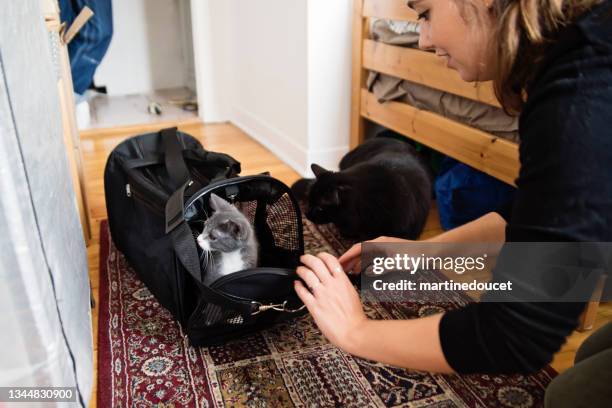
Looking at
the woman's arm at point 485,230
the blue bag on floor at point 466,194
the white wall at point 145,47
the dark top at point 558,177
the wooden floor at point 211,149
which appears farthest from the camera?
the white wall at point 145,47

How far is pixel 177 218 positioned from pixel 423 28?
59 cm

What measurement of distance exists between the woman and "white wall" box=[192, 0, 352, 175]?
4.67 feet

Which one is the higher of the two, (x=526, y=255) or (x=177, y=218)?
(x=526, y=255)

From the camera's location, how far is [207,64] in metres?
2.98

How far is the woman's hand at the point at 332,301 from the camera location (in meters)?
0.71

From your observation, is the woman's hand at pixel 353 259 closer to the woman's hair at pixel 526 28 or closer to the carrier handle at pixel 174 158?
the woman's hair at pixel 526 28

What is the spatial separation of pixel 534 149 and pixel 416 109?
127 cm

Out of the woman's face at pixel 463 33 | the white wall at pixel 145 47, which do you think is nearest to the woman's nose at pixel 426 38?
the woman's face at pixel 463 33

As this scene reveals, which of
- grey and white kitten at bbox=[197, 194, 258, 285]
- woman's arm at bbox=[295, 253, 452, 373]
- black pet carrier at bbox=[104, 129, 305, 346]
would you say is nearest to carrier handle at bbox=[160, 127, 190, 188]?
black pet carrier at bbox=[104, 129, 305, 346]

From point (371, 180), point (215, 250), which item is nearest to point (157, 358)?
point (215, 250)

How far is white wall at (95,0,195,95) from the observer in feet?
11.5

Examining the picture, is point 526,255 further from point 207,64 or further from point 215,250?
point 207,64

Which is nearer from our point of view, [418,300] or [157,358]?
[157,358]

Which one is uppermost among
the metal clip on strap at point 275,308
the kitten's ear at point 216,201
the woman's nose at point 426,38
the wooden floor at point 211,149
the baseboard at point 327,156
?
the woman's nose at point 426,38
